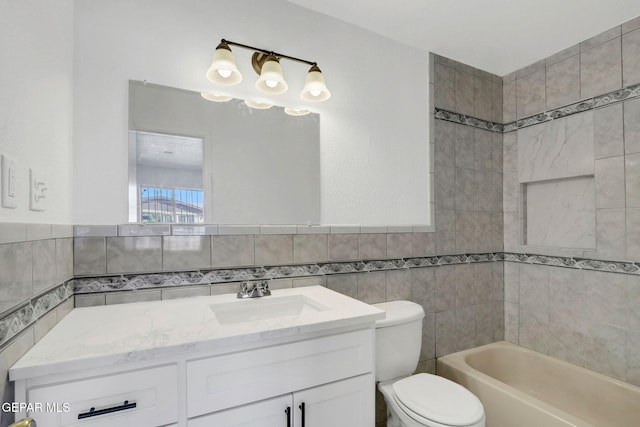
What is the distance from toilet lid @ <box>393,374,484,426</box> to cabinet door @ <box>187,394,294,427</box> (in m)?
0.63

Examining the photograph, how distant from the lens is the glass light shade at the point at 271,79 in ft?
4.86

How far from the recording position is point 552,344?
6.97 ft

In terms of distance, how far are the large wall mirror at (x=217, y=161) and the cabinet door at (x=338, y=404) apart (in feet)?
2.62

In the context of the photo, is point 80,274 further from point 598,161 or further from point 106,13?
point 598,161

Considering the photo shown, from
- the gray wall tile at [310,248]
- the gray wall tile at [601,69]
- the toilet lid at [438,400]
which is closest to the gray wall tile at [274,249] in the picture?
the gray wall tile at [310,248]

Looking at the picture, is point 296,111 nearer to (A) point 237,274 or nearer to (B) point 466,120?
(A) point 237,274

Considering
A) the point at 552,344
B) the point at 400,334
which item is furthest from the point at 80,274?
the point at 552,344

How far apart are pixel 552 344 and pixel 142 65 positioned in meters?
2.93

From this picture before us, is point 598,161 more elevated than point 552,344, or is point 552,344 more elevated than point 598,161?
point 598,161

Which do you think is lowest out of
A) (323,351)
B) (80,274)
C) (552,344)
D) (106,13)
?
(552,344)

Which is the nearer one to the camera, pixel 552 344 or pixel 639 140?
pixel 639 140

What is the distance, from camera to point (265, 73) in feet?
4.87

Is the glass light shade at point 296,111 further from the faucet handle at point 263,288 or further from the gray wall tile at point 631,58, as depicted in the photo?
the gray wall tile at point 631,58

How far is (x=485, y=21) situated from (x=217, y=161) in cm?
174
